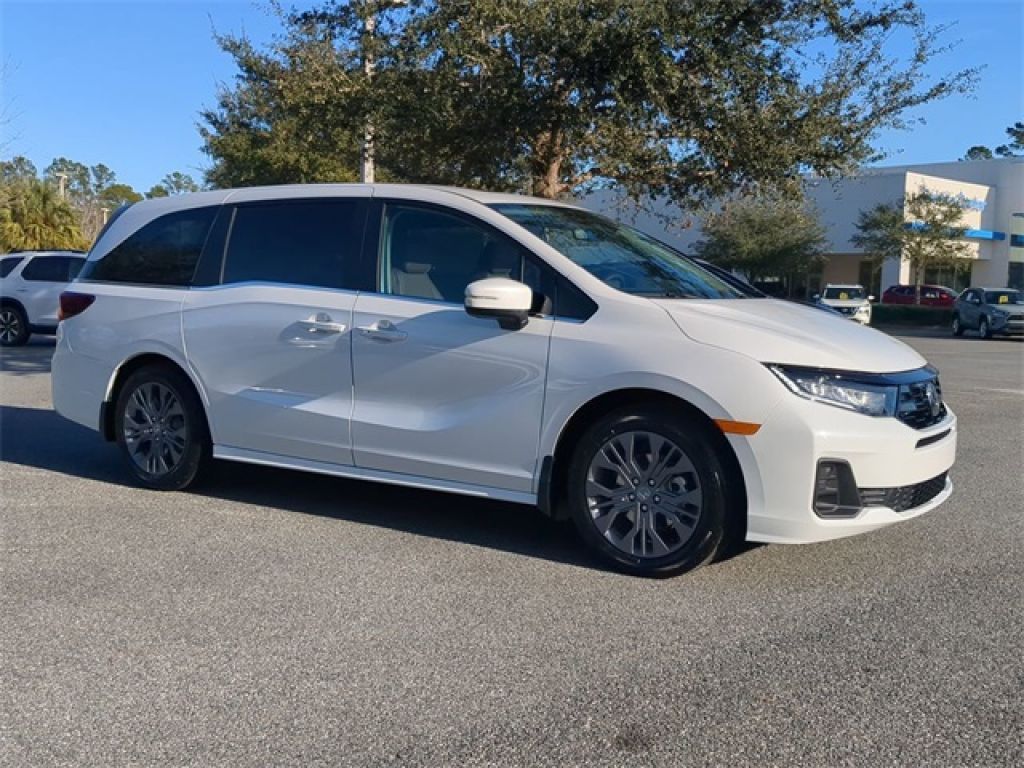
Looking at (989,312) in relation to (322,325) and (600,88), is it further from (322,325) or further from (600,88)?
(322,325)

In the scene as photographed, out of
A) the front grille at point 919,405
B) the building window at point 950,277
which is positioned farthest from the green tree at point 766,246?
the front grille at point 919,405

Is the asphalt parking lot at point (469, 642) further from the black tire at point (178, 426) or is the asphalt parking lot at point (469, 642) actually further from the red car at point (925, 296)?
the red car at point (925, 296)

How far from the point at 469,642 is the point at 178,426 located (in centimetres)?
318

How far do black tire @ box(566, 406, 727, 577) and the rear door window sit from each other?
1824 mm

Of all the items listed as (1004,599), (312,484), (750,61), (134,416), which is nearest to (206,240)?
(134,416)

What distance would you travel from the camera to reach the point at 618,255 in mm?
5945

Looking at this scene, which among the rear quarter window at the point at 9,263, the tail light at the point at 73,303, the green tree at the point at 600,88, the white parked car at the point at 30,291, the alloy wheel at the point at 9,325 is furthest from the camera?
the rear quarter window at the point at 9,263

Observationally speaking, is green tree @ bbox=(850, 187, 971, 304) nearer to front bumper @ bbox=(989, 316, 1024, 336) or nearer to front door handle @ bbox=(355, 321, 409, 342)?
front bumper @ bbox=(989, 316, 1024, 336)

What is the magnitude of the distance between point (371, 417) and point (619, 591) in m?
1.74

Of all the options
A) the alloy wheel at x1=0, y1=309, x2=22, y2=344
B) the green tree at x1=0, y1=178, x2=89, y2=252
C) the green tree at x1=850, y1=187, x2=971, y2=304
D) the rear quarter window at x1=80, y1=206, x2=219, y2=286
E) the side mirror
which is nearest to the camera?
the side mirror

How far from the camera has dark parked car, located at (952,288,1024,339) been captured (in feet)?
103

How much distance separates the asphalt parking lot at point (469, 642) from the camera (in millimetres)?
3461

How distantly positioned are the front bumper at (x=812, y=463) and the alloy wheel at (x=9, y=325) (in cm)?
1716

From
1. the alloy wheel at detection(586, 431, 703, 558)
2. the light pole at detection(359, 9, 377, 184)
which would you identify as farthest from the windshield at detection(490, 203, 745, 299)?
the light pole at detection(359, 9, 377, 184)
